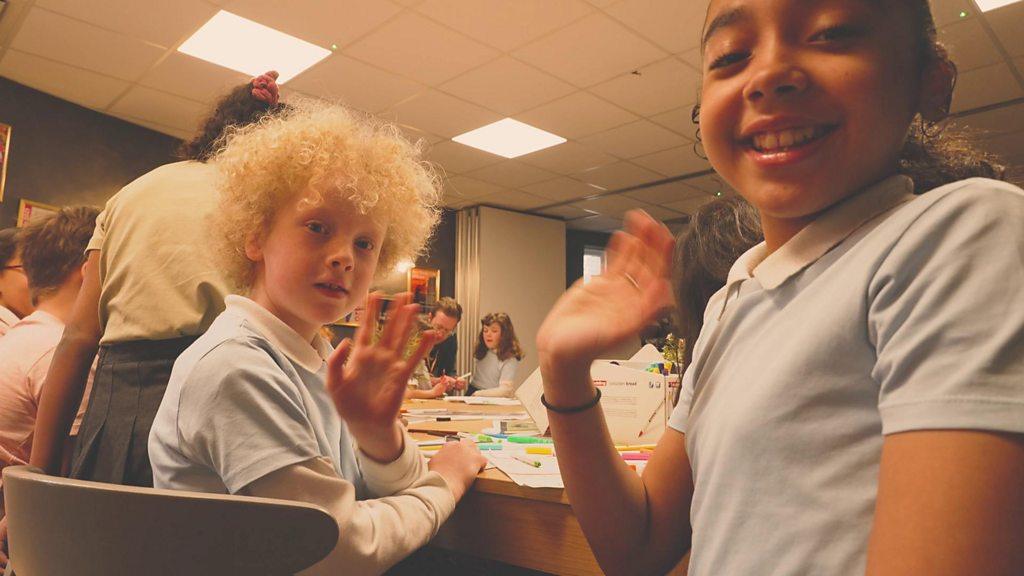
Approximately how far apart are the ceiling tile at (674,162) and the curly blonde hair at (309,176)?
4673 mm

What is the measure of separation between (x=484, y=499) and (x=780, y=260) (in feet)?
2.56

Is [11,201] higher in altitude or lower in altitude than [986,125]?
lower

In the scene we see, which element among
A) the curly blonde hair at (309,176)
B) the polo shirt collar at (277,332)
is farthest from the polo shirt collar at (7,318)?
the polo shirt collar at (277,332)

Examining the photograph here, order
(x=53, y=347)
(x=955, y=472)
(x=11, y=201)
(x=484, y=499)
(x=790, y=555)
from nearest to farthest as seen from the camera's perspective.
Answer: (x=955, y=472), (x=790, y=555), (x=484, y=499), (x=53, y=347), (x=11, y=201)

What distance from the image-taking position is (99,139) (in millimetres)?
4754

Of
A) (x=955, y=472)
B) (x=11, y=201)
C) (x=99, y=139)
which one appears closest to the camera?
(x=955, y=472)

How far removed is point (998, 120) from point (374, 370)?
590cm

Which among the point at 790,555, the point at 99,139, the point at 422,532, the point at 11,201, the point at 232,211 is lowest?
the point at 422,532

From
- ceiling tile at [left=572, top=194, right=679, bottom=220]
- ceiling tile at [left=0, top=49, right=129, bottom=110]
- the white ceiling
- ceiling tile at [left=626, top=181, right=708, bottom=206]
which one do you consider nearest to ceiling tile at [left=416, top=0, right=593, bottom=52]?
the white ceiling

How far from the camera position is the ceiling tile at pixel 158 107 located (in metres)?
4.41

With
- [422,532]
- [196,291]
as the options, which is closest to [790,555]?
[422,532]

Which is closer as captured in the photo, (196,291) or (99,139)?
(196,291)

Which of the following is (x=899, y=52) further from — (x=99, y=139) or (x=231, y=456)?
(x=99, y=139)

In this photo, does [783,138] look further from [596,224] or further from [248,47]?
[596,224]
